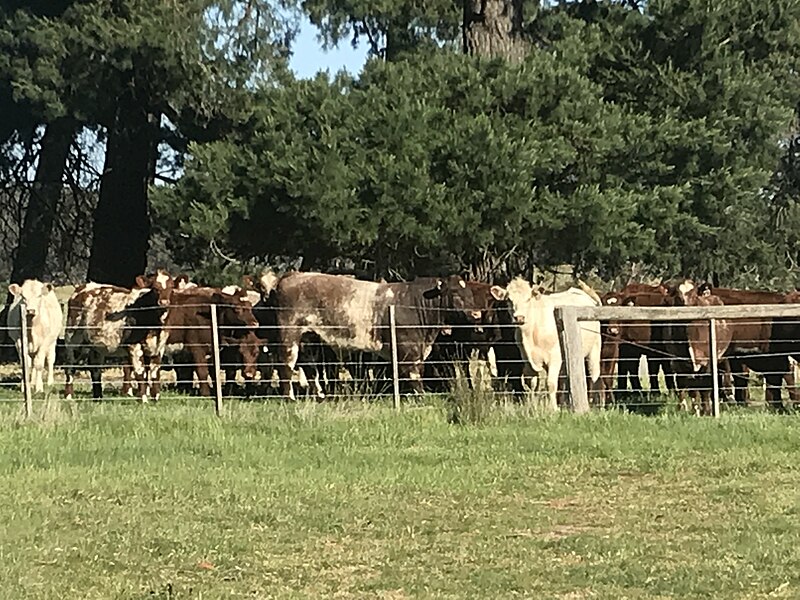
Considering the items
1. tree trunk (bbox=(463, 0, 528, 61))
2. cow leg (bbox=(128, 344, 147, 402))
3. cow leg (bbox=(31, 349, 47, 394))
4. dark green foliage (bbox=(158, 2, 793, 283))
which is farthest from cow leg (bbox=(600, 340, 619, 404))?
cow leg (bbox=(31, 349, 47, 394))

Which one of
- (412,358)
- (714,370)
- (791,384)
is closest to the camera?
(714,370)

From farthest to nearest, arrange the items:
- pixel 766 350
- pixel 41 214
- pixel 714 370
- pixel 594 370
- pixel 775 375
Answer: pixel 41 214 < pixel 775 375 < pixel 766 350 < pixel 594 370 < pixel 714 370

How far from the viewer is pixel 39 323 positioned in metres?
20.1

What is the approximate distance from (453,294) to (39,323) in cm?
640

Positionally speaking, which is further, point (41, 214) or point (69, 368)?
point (41, 214)

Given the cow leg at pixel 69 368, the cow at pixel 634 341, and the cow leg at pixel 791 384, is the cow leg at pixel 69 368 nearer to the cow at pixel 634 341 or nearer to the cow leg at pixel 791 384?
the cow at pixel 634 341

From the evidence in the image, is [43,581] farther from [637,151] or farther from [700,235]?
[700,235]

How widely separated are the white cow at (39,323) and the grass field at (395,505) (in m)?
4.91

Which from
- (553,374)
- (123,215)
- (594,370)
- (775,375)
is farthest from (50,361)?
(775,375)

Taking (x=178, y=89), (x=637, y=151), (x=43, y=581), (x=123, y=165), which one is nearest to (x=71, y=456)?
(x=43, y=581)

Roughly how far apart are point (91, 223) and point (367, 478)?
2284 centimetres

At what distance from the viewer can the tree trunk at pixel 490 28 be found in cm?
2438

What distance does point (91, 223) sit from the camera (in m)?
32.3

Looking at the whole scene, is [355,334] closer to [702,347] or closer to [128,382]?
[128,382]
